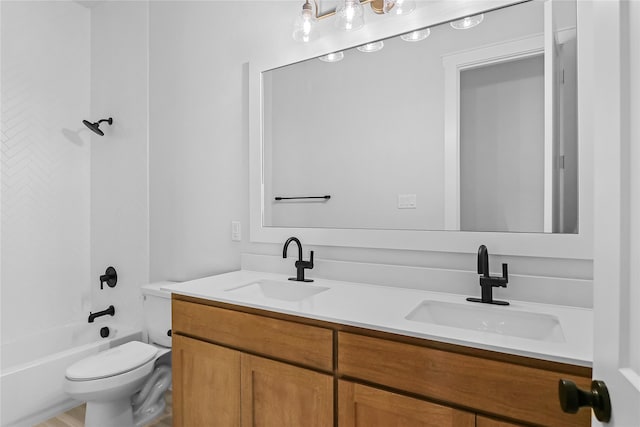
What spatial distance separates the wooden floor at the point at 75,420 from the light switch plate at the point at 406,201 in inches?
69.0

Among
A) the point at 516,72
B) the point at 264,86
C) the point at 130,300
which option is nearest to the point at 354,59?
the point at 264,86

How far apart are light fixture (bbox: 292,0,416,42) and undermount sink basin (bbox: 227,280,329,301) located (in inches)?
46.4

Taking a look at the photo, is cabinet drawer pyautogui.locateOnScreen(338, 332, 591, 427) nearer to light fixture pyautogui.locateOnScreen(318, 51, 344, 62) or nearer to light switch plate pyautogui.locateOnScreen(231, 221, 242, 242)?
light switch plate pyautogui.locateOnScreen(231, 221, 242, 242)

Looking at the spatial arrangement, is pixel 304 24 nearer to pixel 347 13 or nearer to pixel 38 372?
pixel 347 13

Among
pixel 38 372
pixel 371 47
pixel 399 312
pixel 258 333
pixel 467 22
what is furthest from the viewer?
pixel 38 372

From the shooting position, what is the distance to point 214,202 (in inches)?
84.3

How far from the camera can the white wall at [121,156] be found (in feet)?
8.16

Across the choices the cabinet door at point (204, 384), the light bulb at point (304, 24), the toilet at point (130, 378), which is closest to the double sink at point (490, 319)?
the cabinet door at point (204, 384)

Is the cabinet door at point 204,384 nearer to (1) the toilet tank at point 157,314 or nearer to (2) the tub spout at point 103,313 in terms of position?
(1) the toilet tank at point 157,314

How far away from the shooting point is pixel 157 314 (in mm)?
2160

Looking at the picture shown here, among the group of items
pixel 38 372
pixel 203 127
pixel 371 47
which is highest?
pixel 371 47

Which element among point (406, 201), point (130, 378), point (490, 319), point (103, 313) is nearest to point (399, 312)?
point (490, 319)

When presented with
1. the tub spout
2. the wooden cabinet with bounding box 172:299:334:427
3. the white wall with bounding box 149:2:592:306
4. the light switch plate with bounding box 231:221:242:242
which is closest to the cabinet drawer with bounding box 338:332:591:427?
the wooden cabinet with bounding box 172:299:334:427

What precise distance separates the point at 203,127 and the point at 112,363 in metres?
1.37
